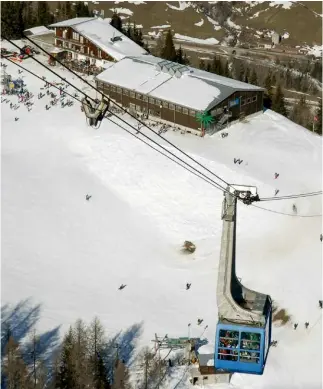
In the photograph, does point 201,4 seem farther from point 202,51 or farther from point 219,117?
point 219,117

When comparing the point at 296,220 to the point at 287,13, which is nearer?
the point at 296,220

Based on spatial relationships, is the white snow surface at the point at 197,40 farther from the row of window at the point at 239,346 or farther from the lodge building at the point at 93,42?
the row of window at the point at 239,346

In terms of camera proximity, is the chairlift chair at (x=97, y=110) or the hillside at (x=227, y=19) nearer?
the chairlift chair at (x=97, y=110)

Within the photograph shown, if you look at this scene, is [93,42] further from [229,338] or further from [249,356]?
[229,338]

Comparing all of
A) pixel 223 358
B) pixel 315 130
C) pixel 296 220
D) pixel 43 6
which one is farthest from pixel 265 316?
pixel 43 6

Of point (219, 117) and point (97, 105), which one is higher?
point (97, 105)

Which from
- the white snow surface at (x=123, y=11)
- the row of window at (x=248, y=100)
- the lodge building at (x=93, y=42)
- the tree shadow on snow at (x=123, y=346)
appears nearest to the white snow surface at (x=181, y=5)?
the white snow surface at (x=123, y=11)
